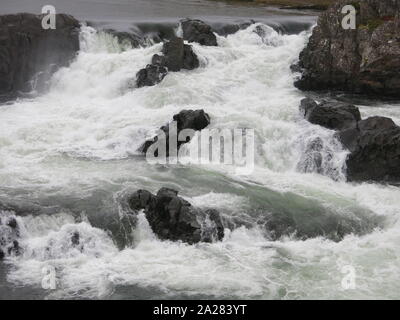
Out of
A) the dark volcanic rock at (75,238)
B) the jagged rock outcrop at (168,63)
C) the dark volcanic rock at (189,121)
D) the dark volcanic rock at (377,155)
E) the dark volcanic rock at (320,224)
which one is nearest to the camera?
the dark volcanic rock at (75,238)

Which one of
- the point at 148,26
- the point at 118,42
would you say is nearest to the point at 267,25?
the point at 148,26

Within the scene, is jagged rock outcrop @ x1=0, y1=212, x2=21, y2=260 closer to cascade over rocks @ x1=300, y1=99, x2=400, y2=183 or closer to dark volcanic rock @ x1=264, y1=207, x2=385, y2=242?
dark volcanic rock @ x1=264, y1=207, x2=385, y2=242

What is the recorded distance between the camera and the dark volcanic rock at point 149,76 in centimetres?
2397

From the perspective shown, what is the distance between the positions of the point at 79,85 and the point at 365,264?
16.1 m

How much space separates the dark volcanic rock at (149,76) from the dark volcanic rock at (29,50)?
13.6ft

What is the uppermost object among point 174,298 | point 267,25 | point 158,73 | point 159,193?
point 267,25

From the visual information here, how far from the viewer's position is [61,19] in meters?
27.2

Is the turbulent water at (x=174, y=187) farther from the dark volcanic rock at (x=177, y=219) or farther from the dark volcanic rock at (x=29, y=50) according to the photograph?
the dark volcanic rock at (x=29, y=50)

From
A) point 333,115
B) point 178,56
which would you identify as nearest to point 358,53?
point 333,115

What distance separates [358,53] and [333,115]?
19.5 ft

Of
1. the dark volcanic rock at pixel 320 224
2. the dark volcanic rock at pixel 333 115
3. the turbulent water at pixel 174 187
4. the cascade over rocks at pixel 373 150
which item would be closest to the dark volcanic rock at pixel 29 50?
the turbulent water at pixel 174 187

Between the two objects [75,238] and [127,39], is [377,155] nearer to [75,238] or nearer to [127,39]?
[75,238]

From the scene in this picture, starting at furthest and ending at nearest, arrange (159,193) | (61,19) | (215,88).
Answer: (61,19), (215,88), (159,193)
